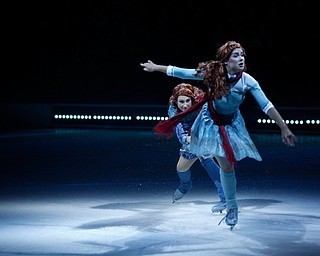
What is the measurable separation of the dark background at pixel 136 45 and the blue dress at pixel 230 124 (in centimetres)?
1073

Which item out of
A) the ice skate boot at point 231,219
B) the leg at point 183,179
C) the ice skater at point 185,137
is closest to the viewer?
the ice skate boot at point 231,219

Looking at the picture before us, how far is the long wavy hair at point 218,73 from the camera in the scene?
16.5ft

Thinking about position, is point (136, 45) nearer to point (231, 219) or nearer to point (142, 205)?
point (142, 205)

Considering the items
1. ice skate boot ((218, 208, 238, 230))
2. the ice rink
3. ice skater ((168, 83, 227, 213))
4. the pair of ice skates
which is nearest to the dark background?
the ice rink

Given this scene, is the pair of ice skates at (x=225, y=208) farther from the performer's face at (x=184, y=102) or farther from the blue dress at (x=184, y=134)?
the performer's face at (x=184, y=102)

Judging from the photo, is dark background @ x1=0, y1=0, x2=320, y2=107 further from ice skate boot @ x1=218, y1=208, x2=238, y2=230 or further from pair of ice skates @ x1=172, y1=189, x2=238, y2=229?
ice skate boot @ x1=218, y1=208, x2=238, y2=230

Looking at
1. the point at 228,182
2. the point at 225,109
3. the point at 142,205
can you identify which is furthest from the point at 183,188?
the point at 225,109

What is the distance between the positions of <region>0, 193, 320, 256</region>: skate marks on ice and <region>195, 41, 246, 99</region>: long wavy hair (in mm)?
1030

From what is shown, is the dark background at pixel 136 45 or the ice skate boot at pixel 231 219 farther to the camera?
the dark background at pixel 136 45

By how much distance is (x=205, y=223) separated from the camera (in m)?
5.26

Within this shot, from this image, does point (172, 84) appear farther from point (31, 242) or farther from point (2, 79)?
point (31, 242)

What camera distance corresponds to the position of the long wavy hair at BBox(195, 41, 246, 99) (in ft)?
16.5

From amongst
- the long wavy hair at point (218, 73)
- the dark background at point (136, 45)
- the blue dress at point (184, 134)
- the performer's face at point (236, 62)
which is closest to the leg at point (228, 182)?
the long wavy hair at point (218, 73)

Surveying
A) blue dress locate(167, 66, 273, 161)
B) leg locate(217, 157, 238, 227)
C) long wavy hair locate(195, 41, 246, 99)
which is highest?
long wavy hair locate(195, 41, 246, 99)
